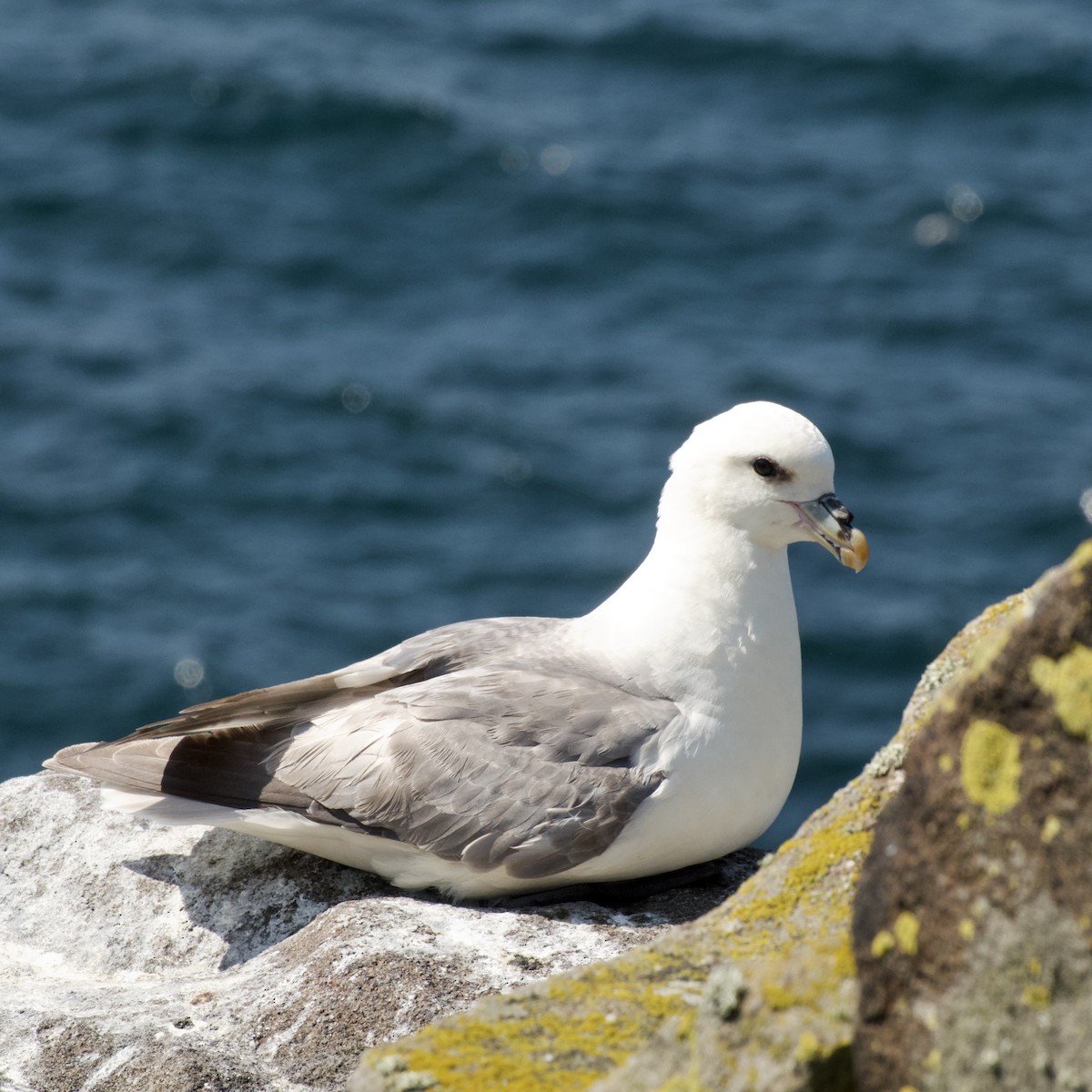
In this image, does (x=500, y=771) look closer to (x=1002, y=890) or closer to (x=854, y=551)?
(x=854, y=551)

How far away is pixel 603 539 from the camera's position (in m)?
14.3

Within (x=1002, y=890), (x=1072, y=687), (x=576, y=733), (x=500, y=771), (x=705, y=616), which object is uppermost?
(x=1072, y=687)

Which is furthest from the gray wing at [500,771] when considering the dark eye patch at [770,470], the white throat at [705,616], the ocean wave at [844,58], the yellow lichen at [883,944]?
the ocean wave at [844,58]

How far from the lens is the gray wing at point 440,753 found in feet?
16.3

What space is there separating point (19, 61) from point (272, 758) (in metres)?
16.9

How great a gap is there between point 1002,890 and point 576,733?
2569 mm

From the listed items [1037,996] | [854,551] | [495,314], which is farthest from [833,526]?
[495,314]

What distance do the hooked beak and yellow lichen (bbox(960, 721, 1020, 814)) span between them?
8.48ft

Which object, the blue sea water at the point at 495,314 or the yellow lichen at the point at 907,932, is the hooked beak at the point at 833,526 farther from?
the blue sea water at the point at 495,314

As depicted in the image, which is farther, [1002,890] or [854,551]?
[854,551]

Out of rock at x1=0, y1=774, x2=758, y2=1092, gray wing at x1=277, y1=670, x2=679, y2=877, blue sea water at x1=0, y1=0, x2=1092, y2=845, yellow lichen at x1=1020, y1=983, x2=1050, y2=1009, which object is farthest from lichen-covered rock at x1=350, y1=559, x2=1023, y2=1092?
blue sea water at x1=0, y1=0, x2=1092, y2=845

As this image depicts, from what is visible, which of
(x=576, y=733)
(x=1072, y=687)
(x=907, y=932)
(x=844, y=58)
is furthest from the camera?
(x=844, y=58)

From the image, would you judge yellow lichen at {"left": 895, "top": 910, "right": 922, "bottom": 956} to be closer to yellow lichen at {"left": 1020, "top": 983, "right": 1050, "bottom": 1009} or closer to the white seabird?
yellow lichen at {"left": 1020, "top": 983, "right": 1050, "bottom": 1009}

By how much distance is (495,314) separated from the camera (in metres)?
16.5
